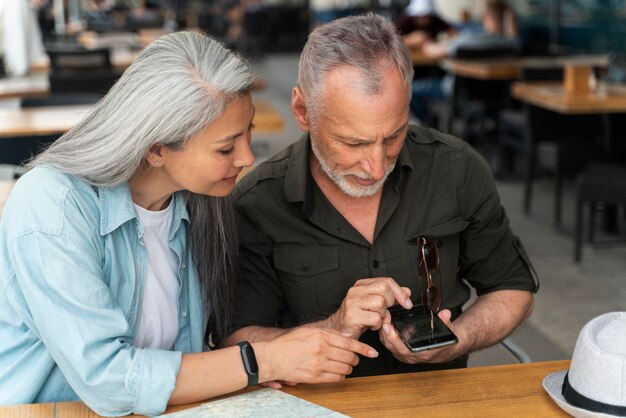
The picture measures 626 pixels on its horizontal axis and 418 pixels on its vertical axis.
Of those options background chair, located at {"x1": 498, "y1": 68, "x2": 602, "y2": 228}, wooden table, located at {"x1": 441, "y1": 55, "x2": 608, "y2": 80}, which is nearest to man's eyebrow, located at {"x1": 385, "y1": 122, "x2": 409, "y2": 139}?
background chair, located at {"x1": 498, "y1": 68, "x2": 602, "y2": 228}

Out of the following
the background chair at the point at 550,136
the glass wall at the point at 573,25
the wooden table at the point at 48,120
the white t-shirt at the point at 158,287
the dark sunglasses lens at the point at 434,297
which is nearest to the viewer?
the white t-shirt at the point at 158,287

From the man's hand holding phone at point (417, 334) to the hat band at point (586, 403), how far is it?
0.72 feet

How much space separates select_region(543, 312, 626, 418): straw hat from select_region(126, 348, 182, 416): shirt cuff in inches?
27.6

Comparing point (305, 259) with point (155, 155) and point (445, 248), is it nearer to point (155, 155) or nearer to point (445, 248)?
point (445, 248)

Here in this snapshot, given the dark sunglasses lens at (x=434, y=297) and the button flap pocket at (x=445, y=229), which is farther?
the button flap pocket at (x=445, y=229)

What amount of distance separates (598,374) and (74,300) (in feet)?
3.03

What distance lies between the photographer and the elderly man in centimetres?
201

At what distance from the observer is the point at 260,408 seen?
1.66 metres

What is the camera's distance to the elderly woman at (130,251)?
162cm

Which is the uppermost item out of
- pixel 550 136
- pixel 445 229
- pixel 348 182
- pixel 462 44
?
pixel 348 182

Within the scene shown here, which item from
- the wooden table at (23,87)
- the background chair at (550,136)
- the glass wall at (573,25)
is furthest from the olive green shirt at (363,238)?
the glass wall at (573,25)

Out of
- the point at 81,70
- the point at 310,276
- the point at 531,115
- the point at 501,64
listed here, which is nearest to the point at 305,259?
the point at 310,276

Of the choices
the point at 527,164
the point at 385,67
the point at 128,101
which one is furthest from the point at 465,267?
the point at 527,164

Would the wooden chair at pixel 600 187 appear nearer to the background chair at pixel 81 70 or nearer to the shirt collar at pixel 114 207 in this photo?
the background chair at pixel 81 70
